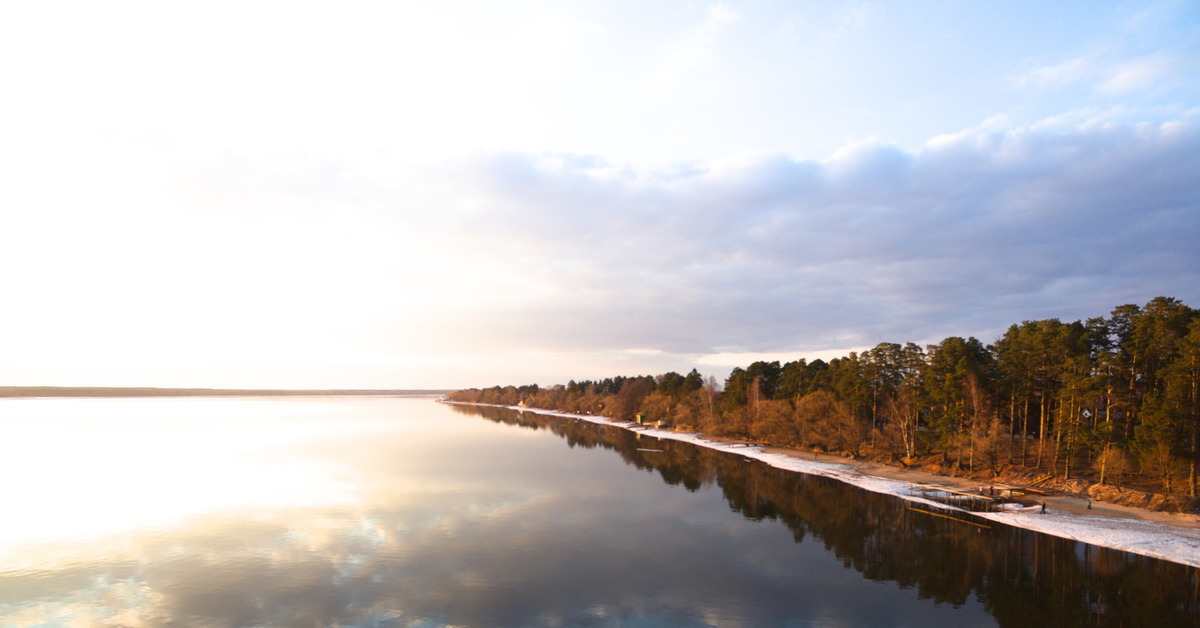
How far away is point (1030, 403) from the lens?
64.1 m

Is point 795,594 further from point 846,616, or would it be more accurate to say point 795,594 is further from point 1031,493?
point 1031,493

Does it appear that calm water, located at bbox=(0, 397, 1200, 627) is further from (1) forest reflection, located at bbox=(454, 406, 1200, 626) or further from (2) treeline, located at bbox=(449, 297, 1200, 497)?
(2) treeline, located at bbox=(449, 297, 1200, 497)

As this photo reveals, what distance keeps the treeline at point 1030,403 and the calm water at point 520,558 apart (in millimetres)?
15883

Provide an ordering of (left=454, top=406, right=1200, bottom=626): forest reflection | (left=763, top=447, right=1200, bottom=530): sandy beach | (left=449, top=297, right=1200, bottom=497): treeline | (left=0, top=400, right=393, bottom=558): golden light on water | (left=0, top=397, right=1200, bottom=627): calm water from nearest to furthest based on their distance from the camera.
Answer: (left=0, top=397, right=1200, bottom=627): calm water
(left=454, top=406, right=1200, bottom=626): forest reflection
(left=0, top=400, right=393, bottom=558): golden light on water
(left=763, top=447, right=1200, bottom=530): sandy beach
(left=449, top=297, right=1200, bottom=497): treeline

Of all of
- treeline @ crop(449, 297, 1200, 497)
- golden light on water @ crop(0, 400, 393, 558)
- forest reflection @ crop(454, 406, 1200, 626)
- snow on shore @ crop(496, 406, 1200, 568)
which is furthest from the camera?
treeline @ crop(449, 297, 1200, 497)

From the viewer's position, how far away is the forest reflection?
26078mm

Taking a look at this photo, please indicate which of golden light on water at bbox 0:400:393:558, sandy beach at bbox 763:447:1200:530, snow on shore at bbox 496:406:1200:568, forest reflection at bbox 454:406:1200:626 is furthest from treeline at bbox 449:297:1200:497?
golden light on water at bbox 0:400:393:558

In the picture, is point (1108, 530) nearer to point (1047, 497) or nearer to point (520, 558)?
point (1047, 497)

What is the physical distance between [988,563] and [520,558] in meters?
25.7

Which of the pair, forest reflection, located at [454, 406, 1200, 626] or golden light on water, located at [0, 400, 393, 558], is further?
golden light on water, located at [0, 400, 393, 558]

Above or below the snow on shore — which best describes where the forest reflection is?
below

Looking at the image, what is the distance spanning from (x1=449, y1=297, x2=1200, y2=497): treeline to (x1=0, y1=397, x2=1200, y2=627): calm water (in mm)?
15883

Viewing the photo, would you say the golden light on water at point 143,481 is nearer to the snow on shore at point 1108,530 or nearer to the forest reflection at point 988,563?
the forest reflection at point 988,563

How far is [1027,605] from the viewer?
87.2 ft
